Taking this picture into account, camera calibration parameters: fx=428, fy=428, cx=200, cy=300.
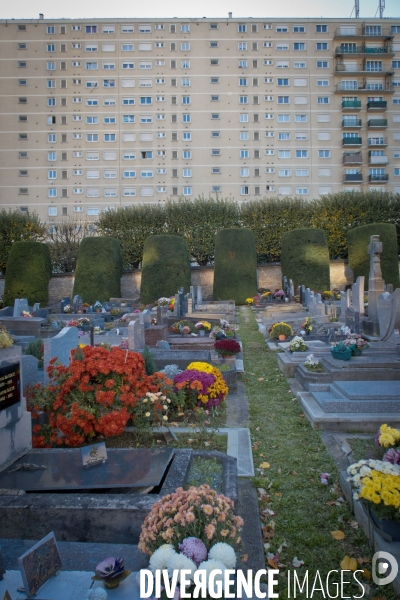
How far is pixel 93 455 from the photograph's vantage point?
13.8 feet

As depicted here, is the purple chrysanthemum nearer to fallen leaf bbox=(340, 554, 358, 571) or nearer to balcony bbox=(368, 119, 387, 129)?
fallen leaf bbox=(340, 554, 358, 571)

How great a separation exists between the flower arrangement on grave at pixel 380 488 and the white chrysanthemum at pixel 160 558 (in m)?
1.54

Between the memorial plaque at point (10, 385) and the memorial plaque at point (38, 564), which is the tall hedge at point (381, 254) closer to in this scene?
the memorial plaque at point (10, 385)

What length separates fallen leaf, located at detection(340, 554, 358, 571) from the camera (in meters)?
3.18

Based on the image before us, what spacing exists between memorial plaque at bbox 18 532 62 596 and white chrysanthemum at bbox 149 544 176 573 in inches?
27.0

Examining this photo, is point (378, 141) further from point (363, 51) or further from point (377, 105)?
point (363, 51)

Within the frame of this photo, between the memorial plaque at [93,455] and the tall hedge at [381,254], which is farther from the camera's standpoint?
the tall hedge at [381,254]

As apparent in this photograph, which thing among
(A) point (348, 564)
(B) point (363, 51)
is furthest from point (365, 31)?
(A) point (348, 564)

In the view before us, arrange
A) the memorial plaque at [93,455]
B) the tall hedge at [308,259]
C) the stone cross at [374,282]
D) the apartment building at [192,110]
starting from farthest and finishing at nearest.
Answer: the apartment building at [192,110], the tall hedge at [308,259], the stone cross at [374,282], the memorial plaque at [93,455]

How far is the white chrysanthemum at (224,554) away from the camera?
2.47 metres

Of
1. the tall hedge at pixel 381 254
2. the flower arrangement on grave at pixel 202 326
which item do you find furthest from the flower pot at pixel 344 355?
the tall hedge at pixel 381 254

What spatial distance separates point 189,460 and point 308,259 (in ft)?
76.6

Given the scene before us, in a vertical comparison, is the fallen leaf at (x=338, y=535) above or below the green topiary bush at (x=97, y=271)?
below

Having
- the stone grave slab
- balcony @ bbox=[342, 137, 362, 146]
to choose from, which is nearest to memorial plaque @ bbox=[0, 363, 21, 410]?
the stone grave slab
